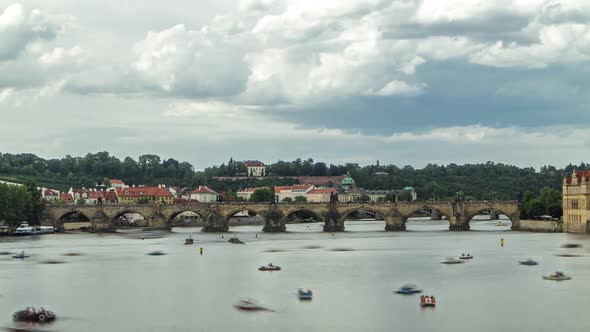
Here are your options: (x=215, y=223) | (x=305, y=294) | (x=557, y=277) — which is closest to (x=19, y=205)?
(x=215, y=223)

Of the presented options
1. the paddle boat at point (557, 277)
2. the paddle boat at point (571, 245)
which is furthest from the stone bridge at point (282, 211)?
the paddle boat at point (557, 277)

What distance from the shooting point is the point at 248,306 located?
204 feet

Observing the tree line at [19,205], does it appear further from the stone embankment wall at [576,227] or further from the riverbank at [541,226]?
the stone embankment wall at [576,227]

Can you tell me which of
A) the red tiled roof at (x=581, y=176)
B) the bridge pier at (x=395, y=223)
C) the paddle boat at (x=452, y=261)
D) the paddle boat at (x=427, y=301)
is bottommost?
the paddle boat at (x=427, y=301)

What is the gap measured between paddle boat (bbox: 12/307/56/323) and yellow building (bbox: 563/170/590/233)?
79.5 meters

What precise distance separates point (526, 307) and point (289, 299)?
15511 millimetres

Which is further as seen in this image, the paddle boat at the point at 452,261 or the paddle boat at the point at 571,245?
the paddle boat at the point at 571,245

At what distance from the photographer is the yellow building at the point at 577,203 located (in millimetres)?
120188

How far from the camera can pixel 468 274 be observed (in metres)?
79.4

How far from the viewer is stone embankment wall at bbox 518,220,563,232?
431 feet

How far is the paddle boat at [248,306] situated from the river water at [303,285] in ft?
3.33

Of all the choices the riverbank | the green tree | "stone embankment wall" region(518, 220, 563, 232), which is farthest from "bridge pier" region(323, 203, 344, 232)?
the green tree

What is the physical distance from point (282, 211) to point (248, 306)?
86.8 m

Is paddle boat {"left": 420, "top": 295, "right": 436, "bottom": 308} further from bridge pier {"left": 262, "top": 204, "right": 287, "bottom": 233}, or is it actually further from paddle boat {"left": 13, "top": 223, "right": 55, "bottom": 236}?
paddle boat {"left": 13, "top": 223, "right": 55, "bottom": 236}
